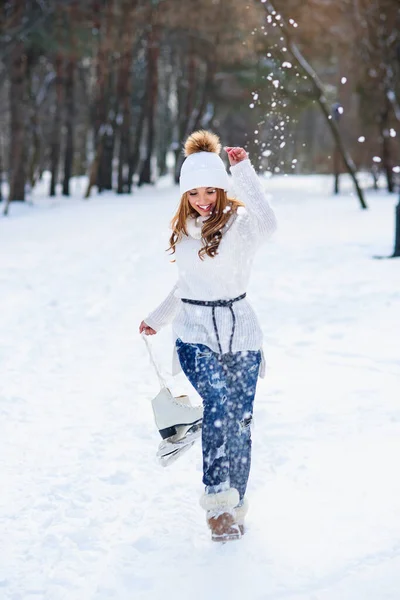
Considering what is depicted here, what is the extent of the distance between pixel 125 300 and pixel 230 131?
4083cm

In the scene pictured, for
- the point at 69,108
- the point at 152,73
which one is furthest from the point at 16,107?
the point at 152,73

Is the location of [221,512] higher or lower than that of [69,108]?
lower

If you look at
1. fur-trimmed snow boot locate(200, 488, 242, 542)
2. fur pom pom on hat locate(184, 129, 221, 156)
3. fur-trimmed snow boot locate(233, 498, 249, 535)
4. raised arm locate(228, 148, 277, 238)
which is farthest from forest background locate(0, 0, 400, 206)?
fur-trimmed snow boot locate(200, 488, 242, 542)

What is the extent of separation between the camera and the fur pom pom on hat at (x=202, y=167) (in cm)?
330

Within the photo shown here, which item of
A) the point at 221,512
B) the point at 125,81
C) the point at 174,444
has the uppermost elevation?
the point at 125,81

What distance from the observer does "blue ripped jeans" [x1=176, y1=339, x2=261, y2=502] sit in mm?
3332

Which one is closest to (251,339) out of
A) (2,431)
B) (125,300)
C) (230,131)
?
(2,431)

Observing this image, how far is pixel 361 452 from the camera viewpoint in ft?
14.8

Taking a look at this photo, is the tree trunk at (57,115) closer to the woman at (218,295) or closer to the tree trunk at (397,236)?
the tree trunk at (397,236)

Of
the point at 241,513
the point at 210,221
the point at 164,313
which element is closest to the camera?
the point at 210,221

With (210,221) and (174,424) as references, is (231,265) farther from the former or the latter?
(174,424)

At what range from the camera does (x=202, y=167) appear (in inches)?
130

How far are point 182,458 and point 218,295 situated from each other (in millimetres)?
1542

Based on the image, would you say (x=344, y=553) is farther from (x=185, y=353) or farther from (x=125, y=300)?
(x=125, y=300)
